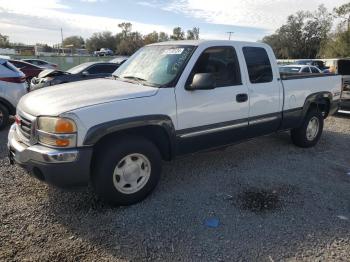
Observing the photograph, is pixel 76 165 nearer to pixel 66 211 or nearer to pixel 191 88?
pixel 66 211

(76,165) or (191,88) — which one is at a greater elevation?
(191,88)

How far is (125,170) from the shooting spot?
3768mm

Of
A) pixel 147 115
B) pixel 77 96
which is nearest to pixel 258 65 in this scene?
pixel 147 115

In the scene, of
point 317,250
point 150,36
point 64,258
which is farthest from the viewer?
point 150,36

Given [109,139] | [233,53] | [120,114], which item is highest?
[233,53]

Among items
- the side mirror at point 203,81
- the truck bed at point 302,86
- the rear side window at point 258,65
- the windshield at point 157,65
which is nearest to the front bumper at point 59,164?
the windshield at point 157,65

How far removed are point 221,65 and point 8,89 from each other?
16.9 ft

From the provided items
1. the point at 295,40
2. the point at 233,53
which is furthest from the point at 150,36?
the point at 233,53

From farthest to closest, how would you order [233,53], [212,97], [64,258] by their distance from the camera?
[233,53], [212,97], [64,258]

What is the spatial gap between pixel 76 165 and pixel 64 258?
2.81ft

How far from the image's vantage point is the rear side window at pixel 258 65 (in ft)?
16.0

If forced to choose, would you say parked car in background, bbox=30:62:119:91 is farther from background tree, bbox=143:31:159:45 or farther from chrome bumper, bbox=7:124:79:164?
background tree, bbox=143:31:159:45

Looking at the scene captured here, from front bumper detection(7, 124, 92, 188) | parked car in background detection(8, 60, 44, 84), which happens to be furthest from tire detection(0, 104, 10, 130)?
parked car in background detection(8, 60, 44, 84)

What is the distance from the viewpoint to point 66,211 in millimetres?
3756
